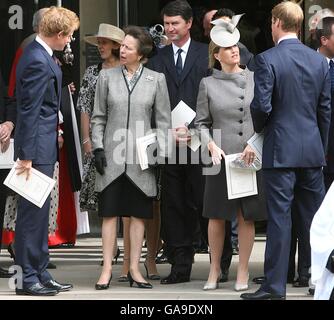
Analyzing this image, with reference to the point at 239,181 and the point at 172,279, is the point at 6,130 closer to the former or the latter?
the point at 172,279

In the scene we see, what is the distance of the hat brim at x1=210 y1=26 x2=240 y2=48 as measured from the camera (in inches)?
362

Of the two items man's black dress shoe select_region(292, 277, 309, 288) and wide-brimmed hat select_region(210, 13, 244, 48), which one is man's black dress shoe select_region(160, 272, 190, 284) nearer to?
man's black dress shoe select_region(292, 277, 309, 288)

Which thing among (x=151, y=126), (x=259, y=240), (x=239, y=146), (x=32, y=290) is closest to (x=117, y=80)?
(x=151, y=126)

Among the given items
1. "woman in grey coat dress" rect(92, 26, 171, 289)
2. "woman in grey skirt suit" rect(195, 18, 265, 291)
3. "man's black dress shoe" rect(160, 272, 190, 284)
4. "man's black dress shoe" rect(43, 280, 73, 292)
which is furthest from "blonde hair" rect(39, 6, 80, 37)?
"man's black dress shoe" rect(160, 272, 190, 284)

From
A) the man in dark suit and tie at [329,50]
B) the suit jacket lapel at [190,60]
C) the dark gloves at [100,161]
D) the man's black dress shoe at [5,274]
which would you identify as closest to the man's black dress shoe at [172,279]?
the dark gloves at [100,161]

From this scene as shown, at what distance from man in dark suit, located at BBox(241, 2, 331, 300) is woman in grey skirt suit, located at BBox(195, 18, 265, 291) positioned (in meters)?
0.48

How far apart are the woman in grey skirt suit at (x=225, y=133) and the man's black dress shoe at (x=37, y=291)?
1174 millimetres

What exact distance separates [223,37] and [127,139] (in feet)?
3.48

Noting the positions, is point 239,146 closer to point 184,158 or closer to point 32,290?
point 184,158

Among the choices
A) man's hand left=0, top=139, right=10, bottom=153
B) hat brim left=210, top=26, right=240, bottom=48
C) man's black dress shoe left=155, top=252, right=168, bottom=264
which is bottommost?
man's black dress shoe left=155, top=252, right=168, bottom=264

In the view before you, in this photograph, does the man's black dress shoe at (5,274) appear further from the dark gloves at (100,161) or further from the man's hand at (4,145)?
the dark gloves at (100,161)

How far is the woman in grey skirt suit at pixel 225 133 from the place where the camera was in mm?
9117

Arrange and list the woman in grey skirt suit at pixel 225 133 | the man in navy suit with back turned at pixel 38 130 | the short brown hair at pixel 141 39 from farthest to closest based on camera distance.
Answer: the short brown hair at pixel 141 39 < the woman in grey skirt suit at pixel 225 133 < the man in navy suit with back turned at pixel 38 130

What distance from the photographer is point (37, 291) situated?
891 cm
